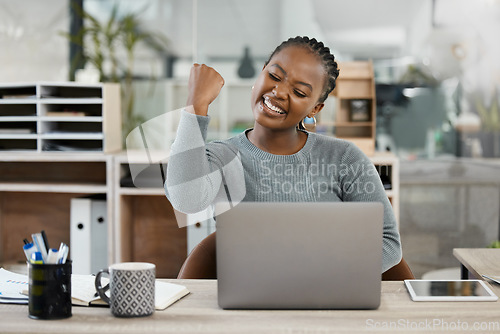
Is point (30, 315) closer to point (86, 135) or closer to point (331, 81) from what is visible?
point (331, 81)

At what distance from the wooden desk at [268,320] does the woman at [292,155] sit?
1.03 feet

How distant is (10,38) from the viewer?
14.3 feet

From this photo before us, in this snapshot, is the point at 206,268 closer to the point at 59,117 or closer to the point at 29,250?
the point at 29,250

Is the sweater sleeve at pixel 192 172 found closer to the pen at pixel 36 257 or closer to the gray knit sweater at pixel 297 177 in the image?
the gray knit sweater at pixel 297 177

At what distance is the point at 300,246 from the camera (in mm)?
1176

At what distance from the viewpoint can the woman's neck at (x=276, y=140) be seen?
68.4 inches

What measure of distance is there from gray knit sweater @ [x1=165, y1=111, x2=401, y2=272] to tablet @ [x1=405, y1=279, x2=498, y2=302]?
0.48 feet

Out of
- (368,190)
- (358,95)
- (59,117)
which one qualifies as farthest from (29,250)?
(358,95)

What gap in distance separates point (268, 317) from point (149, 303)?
236 millimetres

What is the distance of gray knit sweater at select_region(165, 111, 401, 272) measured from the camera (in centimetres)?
157

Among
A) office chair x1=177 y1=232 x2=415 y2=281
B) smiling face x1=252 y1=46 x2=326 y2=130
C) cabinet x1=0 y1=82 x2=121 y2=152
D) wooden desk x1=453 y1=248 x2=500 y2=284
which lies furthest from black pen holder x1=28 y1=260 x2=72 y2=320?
cabinet x1=0 y1=82 x2=121 y2=152

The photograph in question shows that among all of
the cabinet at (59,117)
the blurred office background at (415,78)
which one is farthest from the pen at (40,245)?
the blurred office background at (415,78)

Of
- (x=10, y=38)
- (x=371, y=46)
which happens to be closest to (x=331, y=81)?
(x=371, y=46)

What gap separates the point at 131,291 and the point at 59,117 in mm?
2223
